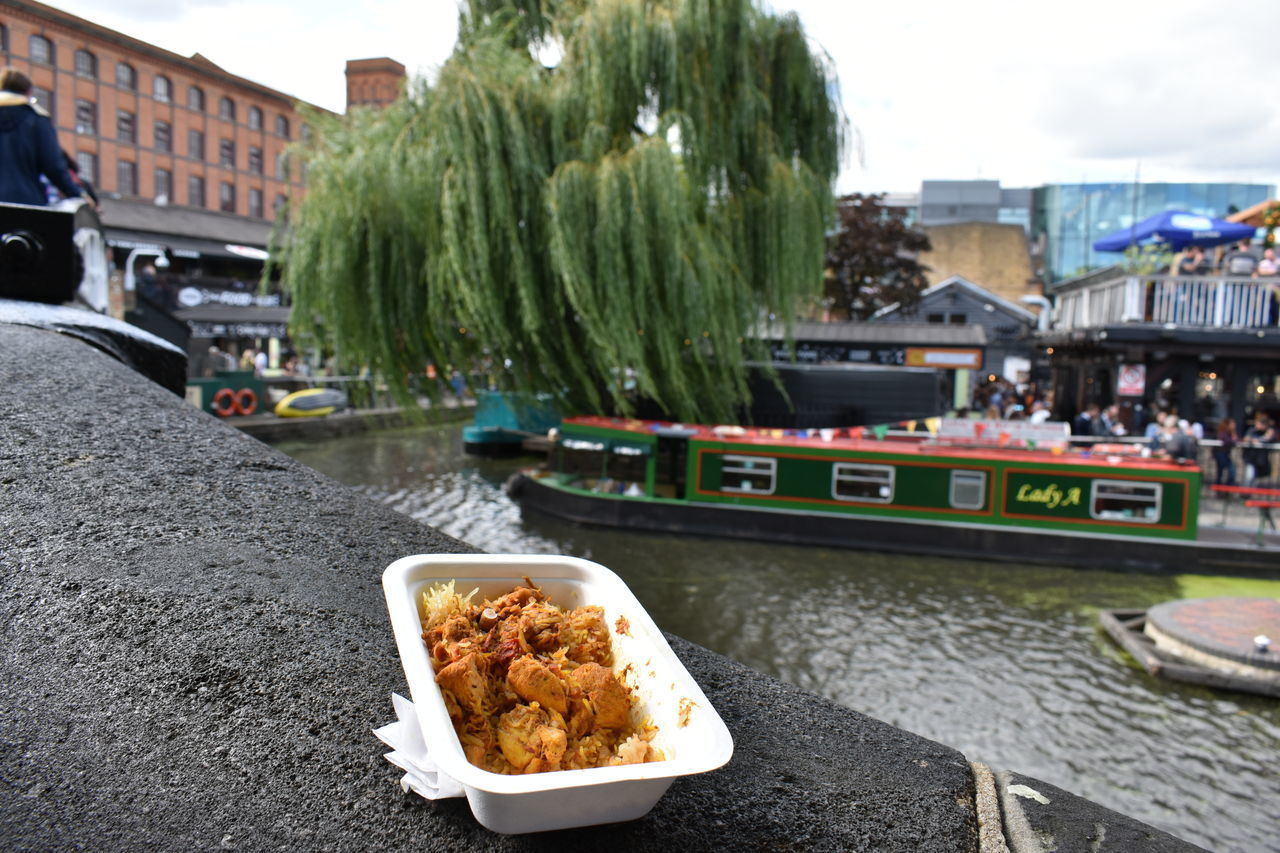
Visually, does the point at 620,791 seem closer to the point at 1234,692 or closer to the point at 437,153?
the point at 1234,692

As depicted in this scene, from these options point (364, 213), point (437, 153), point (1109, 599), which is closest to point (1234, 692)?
point (1109, 599)

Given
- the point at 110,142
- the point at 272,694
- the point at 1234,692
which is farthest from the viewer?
the point at 110,142

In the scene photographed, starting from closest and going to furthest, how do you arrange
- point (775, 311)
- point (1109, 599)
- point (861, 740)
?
point (861, 740)
point (1109, 599)
point (775, 311)

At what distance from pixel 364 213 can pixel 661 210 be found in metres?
5.06

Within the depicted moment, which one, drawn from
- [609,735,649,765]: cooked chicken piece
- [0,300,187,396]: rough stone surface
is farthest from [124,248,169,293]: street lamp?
[609,735,649,765]: cooked chicken piece

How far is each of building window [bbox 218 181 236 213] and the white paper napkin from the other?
132ft

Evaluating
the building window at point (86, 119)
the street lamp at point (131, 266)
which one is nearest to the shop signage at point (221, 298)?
the street lamp at point (131, 266)

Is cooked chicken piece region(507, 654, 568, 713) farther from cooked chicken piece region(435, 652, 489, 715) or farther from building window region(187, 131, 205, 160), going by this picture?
building window region(187, 131, 205, 160)

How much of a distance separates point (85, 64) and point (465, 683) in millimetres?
13765

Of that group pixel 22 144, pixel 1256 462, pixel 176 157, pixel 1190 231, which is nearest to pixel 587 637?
pixel 22 144

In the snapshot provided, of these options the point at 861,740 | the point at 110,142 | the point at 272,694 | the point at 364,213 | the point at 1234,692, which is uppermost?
the point at 110,142

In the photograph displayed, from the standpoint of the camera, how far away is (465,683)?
6.03ft

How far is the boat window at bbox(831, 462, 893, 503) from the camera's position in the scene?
48.8 feet

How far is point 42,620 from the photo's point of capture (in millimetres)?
2330
